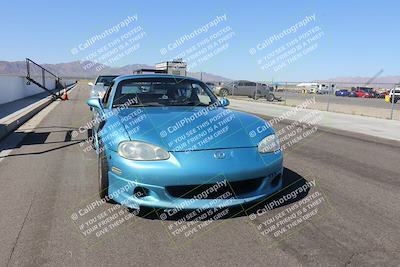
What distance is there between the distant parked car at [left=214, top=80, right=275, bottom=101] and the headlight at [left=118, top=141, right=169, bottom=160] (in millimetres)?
29501

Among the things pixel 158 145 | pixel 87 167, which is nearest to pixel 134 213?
pixel 158 145

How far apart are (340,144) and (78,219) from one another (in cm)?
659

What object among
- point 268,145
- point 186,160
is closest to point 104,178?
point 186,160

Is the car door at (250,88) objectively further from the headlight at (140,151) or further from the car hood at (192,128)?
the headlight at (140,151)

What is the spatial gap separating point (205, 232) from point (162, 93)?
256cm

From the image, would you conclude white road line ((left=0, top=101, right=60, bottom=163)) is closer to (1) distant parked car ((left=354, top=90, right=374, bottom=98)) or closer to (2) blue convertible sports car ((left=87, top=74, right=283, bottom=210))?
(2) blue convertible sports car ((left=87, top=74, right=283, bottom=210))

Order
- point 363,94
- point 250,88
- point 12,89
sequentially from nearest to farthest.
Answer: point 12,89
point 250,88
point 363,94

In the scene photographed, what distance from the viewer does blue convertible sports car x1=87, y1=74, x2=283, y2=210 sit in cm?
361

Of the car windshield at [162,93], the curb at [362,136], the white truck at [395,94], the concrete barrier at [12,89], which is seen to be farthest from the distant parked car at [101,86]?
the white truck at [395,94]

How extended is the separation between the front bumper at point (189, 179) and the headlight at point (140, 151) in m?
0.06

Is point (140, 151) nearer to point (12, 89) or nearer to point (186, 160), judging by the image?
point (186, 160)

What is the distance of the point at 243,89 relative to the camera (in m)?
35.1

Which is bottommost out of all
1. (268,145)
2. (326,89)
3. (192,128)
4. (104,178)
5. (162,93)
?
(326,89)

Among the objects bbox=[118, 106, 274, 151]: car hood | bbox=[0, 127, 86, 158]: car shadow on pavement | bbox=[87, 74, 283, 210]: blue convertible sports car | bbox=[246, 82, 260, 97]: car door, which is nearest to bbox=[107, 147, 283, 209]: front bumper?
bbox=[87, 74, 283, 210]: blue convertible sports car
